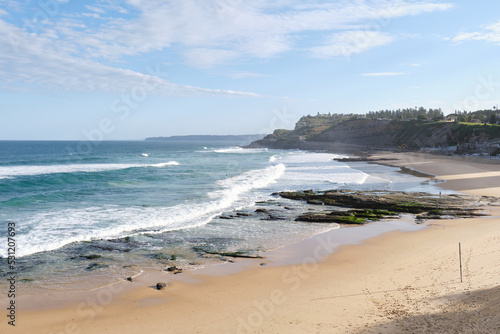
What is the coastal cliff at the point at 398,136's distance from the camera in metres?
59.3

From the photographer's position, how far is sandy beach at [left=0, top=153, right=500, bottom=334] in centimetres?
741

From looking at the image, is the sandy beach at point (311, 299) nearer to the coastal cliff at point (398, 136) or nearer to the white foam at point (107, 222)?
the white foam at point (107, 222)

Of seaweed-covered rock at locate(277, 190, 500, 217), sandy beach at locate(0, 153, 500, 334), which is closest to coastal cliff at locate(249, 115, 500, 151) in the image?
seaweed-covered rock at locate(277, 190, 500, 217)

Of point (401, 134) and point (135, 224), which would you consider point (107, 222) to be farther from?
point (401, 134)

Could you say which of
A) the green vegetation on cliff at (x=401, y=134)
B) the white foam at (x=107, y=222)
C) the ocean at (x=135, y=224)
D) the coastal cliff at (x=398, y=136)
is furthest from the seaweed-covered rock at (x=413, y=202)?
the green vegetation on cliff at (x=401, y=134)

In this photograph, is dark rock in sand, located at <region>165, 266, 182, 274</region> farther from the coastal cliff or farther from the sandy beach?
the coastal cliff

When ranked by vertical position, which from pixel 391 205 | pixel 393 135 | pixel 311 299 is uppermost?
pixel 393 135

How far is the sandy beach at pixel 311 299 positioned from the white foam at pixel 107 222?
513 cm

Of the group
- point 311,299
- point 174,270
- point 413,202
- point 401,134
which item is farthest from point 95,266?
point 401,134

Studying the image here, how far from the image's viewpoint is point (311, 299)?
29.6 ft

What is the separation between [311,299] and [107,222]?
1168cm

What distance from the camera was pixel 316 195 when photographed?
2405 centimetres

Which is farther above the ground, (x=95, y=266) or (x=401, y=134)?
(x=401, y=134)

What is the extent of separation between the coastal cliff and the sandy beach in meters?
50.9
